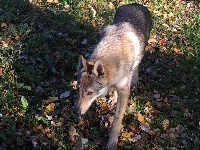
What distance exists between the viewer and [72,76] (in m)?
6.99

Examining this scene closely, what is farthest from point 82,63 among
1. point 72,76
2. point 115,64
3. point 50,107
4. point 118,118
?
point 72,76

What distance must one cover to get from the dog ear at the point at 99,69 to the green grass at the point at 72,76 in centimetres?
119

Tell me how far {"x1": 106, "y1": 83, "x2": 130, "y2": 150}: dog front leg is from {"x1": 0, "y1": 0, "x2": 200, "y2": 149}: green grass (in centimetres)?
21

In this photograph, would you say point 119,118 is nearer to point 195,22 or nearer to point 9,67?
point 9,67

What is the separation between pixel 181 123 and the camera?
238 inches

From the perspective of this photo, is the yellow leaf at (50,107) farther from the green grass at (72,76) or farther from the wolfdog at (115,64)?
the wolfdog at (115,64)

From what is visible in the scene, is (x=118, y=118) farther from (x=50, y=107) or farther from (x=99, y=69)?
(x=50, y=107)

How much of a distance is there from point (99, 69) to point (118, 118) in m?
1.28

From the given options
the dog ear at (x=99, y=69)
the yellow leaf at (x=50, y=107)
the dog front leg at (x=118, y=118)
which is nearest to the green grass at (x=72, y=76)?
the yellow leaf at (x=50, y=107)

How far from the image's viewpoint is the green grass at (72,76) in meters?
5.64

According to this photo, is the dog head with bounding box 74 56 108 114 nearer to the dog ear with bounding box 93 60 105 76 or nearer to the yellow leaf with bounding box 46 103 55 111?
the dog ear with bounding box 93 60 105 76

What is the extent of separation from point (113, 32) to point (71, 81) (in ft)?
5.29

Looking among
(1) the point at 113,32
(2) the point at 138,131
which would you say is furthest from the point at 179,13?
(2) the point at 138,131

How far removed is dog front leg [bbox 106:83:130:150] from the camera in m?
5.51
